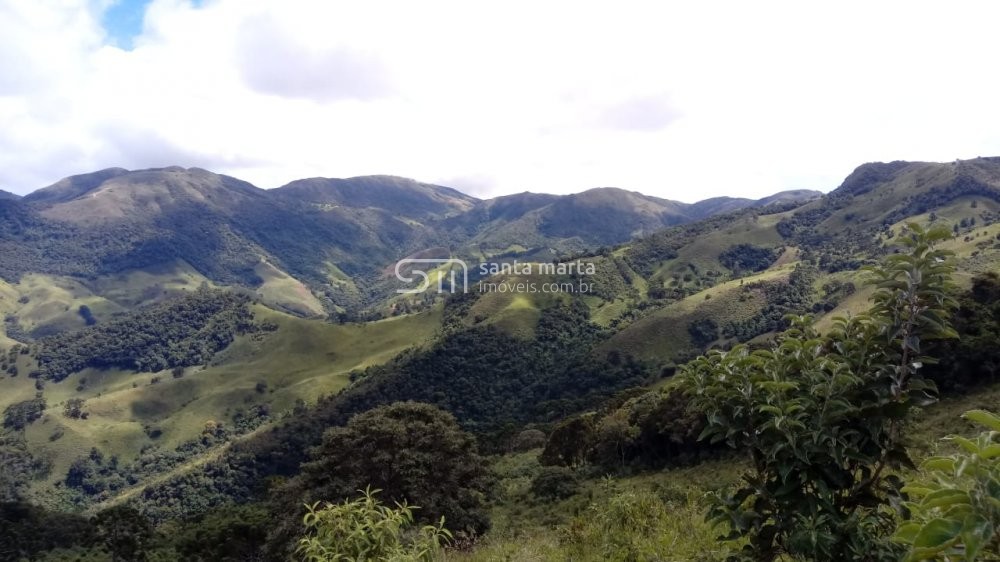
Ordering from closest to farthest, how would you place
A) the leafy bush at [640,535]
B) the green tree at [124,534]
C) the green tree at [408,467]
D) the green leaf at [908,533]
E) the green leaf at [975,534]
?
1. the green leaf at [975,534]
2. the green leaf at [908,533]
3. the leafy bush at [640,535]
4. the green tree at [408,467]
5. the green tree at [124,534]

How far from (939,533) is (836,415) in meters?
2.45

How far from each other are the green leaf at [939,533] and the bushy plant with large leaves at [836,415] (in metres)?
2.05

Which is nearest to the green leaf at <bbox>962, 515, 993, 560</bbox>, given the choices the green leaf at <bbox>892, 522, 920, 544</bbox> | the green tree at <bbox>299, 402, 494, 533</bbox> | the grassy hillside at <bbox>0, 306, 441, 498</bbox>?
the green leaf at <bbox>892, 522, 920, 544</bbox>

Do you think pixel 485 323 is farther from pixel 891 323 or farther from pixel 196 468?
pixel 891 323

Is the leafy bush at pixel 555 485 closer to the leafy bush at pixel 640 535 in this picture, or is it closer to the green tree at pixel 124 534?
the leafy bush at pixel 640 535

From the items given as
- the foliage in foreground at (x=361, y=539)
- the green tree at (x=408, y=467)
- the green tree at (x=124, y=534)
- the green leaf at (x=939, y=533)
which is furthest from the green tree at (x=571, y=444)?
the green leaf at (x=939, y=533)

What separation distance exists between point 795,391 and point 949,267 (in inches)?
68.1

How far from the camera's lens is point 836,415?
5.05 metres

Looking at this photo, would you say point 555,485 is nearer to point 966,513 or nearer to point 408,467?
point 408,467

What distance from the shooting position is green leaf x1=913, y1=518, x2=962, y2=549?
2723 mm

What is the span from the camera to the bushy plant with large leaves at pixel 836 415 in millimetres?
5023

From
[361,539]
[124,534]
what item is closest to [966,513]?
[361,539]

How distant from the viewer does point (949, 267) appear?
16.5 feet

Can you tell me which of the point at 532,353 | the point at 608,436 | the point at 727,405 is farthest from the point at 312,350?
the point at 727,405
